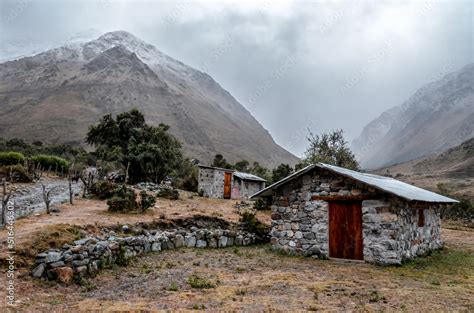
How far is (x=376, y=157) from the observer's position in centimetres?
15675

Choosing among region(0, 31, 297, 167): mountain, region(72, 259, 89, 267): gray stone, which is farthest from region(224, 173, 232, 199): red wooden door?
region(0, 31, 297, 167): mountain

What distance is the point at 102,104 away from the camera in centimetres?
10869

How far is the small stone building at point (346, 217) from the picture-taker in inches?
494

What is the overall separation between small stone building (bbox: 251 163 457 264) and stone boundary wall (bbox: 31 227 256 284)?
8.80 feet

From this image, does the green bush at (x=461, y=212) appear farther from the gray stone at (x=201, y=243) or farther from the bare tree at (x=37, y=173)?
the bare tree at (x=37, y=173)

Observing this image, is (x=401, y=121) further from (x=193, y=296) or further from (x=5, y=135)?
(x=193, y=296)

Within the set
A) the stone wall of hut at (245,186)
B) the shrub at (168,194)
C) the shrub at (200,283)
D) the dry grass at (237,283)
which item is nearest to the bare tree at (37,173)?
the shrub at (168,194)

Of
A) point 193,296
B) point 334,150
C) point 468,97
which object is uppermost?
point 468,97

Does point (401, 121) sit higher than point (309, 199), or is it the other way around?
point (401, 121)

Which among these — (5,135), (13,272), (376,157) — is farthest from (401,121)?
(13,272)

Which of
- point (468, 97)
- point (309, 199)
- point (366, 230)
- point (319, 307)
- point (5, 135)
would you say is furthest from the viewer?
point (468, 97)

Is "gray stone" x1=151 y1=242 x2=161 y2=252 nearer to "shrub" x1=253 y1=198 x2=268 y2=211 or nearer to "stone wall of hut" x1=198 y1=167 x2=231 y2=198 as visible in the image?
"shrub" x1=253 y1=198 x2=268 y2=211

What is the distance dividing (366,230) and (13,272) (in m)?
10.6

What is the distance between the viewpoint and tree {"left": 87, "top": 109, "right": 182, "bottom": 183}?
37.1 meters
